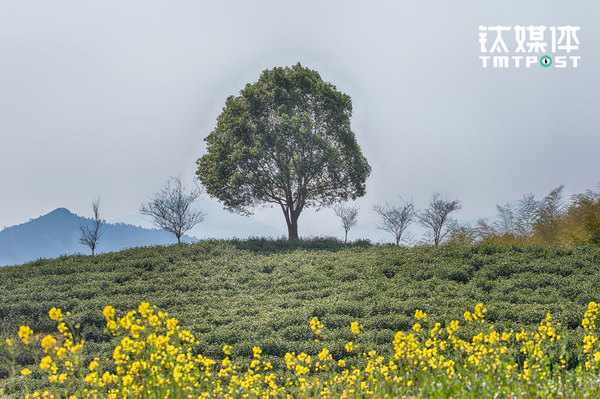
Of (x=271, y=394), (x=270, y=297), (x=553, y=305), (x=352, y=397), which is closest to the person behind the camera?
(x=352, y=397)

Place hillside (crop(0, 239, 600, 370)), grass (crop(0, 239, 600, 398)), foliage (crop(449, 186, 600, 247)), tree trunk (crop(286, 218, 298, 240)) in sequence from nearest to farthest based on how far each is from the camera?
grass (crop(0, 239, 600, 398))
hillside (crop(0, 239, 600, 370))
foliage (crop(449, 186, 600, 247))
tree trunk (crop(286, 218, 298, 240))

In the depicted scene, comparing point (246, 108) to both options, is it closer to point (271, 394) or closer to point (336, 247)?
point (336, 247)

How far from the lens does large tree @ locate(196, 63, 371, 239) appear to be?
2334 cm

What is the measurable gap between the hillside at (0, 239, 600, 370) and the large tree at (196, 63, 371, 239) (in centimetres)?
630

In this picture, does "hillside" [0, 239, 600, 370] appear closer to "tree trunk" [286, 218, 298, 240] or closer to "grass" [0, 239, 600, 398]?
"grass" [0, 239, 600, 398]

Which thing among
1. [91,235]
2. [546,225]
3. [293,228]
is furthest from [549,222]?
[91,235]

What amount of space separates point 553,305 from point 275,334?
6722mm

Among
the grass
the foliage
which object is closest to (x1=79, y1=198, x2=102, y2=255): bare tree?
the grass

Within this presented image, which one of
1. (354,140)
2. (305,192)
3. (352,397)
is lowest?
(352,397)

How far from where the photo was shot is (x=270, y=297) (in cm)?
1292

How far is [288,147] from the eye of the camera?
23.4 metres

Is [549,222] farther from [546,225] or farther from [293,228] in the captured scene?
[293,228]

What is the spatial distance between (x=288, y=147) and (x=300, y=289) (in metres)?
11.5

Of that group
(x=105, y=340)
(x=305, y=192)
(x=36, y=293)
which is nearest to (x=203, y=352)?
(x=105, y=340)
